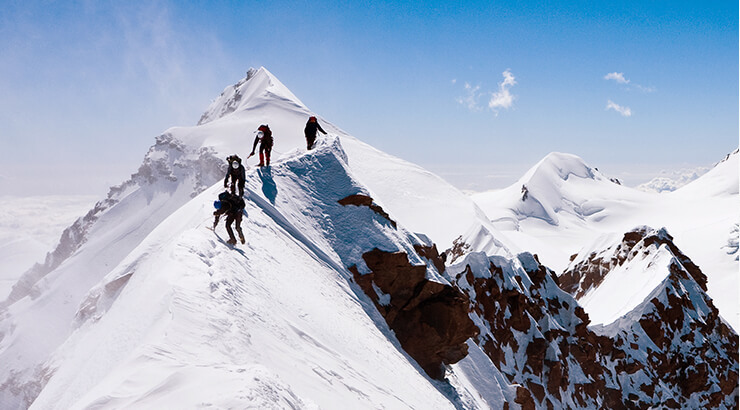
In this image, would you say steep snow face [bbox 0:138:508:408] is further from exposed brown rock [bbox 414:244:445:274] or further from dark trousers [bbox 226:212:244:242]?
exposed brown rock [bbox 414:244:445:274]

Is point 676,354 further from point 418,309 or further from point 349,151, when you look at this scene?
point 349,151

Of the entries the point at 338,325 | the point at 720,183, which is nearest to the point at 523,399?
the point at 338,325

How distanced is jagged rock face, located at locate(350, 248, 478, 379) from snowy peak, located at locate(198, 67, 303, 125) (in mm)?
75872

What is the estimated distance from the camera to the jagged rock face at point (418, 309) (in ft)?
62.8

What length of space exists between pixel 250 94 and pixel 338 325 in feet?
306

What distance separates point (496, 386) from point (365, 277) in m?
12.0

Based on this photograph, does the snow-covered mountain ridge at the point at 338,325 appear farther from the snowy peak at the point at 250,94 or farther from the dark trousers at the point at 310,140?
the snowy peak at the point at 250,94

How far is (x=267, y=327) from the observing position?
980 centimetres

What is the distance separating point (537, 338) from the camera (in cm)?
3912

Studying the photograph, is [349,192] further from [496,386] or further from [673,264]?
A: [673,264]

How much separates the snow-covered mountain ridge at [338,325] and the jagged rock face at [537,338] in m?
0.17

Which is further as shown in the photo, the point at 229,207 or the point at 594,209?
the point at 594,209

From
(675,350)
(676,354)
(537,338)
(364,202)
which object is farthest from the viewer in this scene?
(675,350)

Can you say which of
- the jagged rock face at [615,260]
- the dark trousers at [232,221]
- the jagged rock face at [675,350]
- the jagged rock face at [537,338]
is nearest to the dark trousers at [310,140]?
the dark trousers at [232,221]
